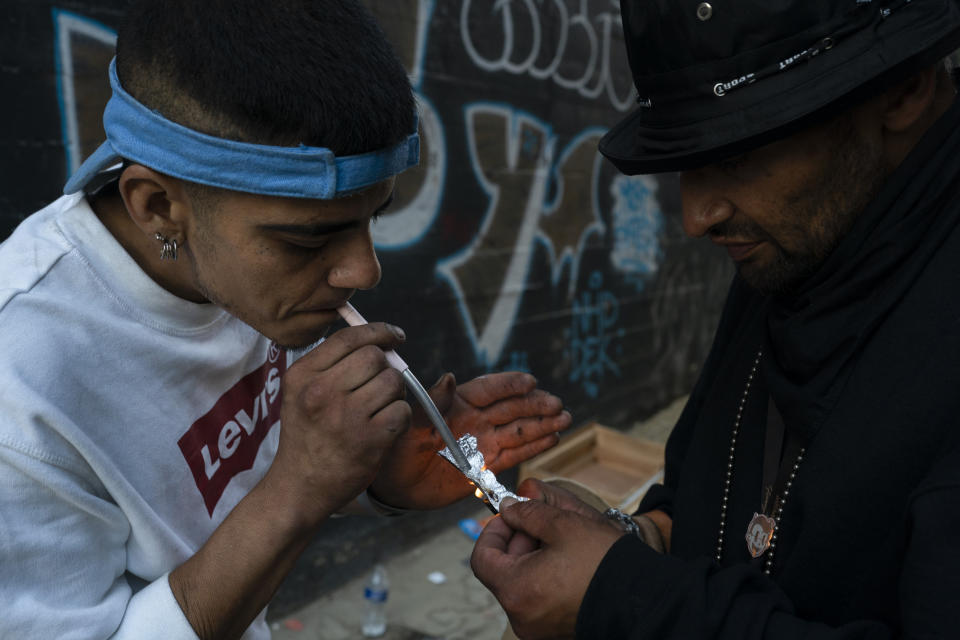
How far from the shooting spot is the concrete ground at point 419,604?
344cm

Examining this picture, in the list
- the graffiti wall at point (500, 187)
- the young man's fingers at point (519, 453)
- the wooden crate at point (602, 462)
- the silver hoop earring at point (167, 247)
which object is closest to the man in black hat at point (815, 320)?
the young man's fingers at point (519, 453)

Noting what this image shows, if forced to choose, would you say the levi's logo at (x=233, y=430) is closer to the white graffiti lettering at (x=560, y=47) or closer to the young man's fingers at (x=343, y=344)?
the young man's fingers at (x=343, y=344)

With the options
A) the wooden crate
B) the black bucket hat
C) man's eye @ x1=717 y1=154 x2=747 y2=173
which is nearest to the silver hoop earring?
the black bucket hat

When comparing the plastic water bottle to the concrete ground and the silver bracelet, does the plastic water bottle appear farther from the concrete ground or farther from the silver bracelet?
the silver bracelet

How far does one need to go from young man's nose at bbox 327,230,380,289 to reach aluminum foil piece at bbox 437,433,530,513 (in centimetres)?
42

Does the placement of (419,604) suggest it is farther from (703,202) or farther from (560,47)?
(560,47)

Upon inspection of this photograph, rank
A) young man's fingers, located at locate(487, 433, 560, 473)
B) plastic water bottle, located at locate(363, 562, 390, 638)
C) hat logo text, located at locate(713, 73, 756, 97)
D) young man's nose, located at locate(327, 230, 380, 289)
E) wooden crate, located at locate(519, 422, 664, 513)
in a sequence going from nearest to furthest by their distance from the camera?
hat logo text, located at locate(713, 73, 756, 97), young man's nose, located at locate(327, 230, 380, 289), young man's fingers, located at locate(487, 433, 560, 473), plastic water bottle, located at locate(363, 562, 390, 638), wooden crate, located at locate(519, 422, 664, 513)

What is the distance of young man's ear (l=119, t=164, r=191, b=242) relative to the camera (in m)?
1.29

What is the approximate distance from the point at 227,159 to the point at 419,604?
299 centimetres

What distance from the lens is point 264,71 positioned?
1195 millimetres

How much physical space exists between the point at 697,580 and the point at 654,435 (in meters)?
5.06

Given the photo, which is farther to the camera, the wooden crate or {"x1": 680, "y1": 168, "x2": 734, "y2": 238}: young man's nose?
the wooden crate

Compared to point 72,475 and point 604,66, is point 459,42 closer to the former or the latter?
point 604,66

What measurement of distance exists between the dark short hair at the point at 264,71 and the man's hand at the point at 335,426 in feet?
1.31
